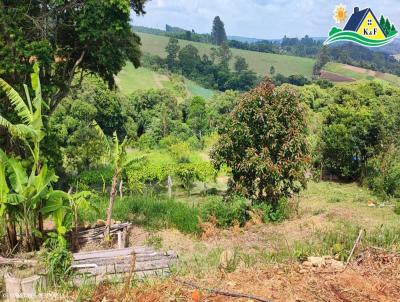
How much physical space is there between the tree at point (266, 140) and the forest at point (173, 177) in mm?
33

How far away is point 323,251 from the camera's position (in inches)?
282

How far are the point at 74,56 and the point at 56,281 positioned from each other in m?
10.4

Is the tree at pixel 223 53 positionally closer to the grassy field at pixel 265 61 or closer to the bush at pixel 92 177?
the grassy field at pixel 265 61

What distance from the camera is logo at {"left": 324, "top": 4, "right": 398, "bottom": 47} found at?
28.9 m

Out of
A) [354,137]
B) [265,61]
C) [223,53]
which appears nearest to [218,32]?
[265,61]

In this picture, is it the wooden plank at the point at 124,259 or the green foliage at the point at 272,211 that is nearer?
the wooden plank at the point at 124,259

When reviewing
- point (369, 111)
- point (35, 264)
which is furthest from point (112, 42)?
point (369, 111)

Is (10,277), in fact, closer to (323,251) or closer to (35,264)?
(35,264)

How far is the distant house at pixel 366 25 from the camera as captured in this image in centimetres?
3042

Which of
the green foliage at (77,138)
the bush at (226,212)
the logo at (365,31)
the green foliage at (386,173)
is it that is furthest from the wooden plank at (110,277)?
the logo at (365,31)

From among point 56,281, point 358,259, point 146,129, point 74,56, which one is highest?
point 74,56

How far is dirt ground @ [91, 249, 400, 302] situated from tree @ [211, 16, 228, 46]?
532 ft

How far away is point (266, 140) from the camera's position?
1138cm

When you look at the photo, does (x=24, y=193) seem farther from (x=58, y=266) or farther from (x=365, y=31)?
(x=365, y=31)
